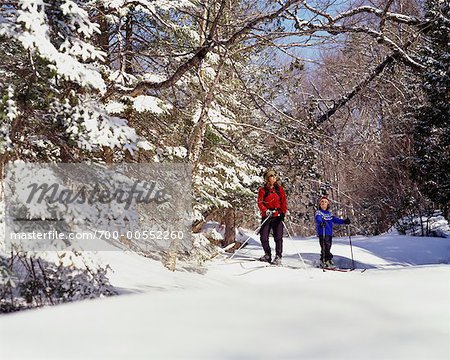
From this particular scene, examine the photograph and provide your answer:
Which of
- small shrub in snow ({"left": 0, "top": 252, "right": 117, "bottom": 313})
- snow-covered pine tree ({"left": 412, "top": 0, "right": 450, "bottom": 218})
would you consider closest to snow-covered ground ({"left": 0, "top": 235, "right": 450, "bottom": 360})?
small shrub in snow ({"left": 0, "top": 252, "right": 117, "bottom": 313})

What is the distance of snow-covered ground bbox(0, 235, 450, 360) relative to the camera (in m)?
1.82

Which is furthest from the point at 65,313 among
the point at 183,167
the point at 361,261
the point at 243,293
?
the point at 361,261

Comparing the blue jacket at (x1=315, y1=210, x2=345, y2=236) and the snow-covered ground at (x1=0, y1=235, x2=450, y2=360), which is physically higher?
the blue jacket at (x1=315, y1=210, x2=345, y2=236)

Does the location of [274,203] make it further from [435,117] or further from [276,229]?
[435,117]

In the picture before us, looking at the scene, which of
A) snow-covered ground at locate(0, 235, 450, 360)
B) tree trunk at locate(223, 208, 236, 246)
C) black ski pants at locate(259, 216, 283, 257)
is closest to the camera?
snow-covered ground at locate(0, 235, 450, 360)

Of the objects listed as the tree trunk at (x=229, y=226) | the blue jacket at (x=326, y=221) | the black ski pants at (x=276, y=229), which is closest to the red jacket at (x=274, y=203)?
the black ski pants at (x=276, y=229)

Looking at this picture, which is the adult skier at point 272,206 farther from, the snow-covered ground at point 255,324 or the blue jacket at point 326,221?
the snow-covered ground at point 255,324

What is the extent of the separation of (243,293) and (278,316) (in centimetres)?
58

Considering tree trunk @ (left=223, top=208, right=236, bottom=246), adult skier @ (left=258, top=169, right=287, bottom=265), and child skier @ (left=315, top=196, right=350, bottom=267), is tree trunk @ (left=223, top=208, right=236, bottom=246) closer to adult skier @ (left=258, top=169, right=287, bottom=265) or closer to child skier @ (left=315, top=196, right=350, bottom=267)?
child skier @ (left=315, top=196, right=350, bottom=267)

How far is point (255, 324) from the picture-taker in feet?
6.95

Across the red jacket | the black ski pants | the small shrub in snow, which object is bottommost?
the small shrub in snow

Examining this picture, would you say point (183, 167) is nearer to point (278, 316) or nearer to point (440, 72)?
point (278, 316)

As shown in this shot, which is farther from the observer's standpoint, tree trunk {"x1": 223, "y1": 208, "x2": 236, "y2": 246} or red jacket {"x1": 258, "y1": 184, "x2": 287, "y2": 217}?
tree trunk {"x1": 223, "y1": 208, "x2": 236, "y2": 246}

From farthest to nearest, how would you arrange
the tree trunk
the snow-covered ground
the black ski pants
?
1. the tree trunk
2. the black ski pants
3. the snow-covered ground
